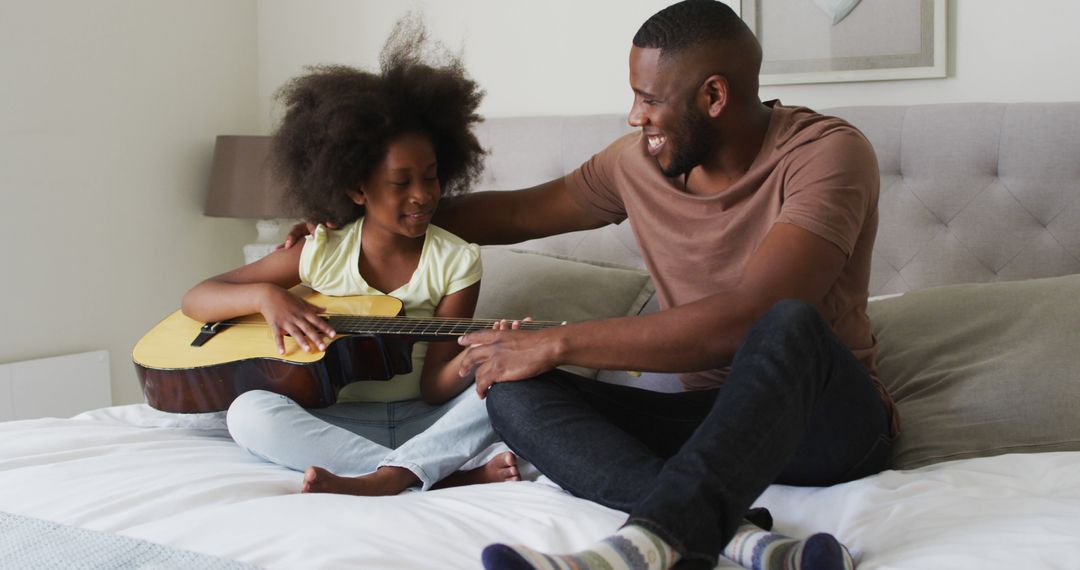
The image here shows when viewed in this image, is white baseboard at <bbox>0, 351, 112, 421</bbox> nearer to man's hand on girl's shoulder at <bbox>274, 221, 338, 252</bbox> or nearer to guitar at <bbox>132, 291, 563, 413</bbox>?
guitar at <bbox>132, 291, 563, 413</bbox>

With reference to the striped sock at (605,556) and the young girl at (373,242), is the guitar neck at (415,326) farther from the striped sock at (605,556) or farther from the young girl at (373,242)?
the striped sock at (605,556)

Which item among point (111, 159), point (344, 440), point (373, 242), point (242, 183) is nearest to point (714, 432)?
point (344, 440)

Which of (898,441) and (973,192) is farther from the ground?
(973,192)

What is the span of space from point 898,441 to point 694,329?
0.43 meters

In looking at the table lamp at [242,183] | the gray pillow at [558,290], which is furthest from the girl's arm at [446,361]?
the table lamp at [242,183]

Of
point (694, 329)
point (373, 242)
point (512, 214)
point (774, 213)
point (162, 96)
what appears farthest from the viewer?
point (162, 96)

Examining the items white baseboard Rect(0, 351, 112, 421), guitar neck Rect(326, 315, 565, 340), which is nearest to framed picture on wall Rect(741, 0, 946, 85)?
guitar neck Rect(326, 315, 565, 340)

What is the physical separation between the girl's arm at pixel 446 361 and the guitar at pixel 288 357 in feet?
0.15

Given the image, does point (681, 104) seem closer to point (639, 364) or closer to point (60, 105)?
point (639, 364)

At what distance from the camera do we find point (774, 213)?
166 cm

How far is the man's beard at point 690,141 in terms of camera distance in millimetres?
1731

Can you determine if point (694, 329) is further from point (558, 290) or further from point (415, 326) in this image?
point (558, 290)

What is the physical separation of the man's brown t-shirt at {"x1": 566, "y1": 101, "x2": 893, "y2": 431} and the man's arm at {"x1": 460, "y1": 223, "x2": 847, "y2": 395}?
1.7 inches

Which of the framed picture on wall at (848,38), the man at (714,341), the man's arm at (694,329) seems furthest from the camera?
the framed picture on wall at (848,38)
